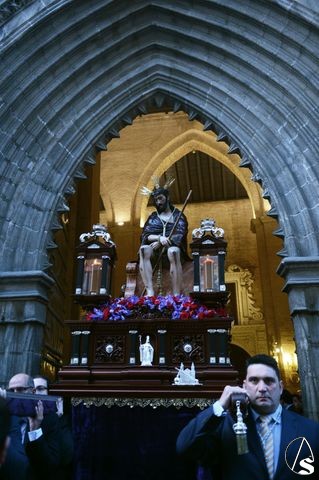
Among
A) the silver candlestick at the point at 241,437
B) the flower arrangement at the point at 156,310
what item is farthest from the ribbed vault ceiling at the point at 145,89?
the silver candlestick at the point at 241,437

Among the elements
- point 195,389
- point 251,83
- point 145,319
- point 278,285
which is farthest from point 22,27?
point 278,285

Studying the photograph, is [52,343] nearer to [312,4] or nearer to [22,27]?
[22,27]

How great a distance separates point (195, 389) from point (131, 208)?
32.7 feet

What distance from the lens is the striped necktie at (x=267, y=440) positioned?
1701 millimetres

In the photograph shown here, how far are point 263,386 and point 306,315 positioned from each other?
4146mm

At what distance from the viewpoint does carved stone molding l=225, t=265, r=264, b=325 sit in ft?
48.2

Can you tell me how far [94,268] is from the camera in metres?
5.98

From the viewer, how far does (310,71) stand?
6438mm

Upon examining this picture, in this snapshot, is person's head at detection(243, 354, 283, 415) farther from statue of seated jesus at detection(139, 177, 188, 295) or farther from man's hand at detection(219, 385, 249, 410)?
statue of seated jesus at detection(139, 177, 188, 295)

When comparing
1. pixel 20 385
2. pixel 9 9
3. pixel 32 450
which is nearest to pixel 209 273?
pixel 20 385

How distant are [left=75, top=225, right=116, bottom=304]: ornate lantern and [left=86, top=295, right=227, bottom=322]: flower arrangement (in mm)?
330

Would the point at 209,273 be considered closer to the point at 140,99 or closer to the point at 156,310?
the point at 156,310

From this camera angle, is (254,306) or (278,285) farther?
(254,306)
